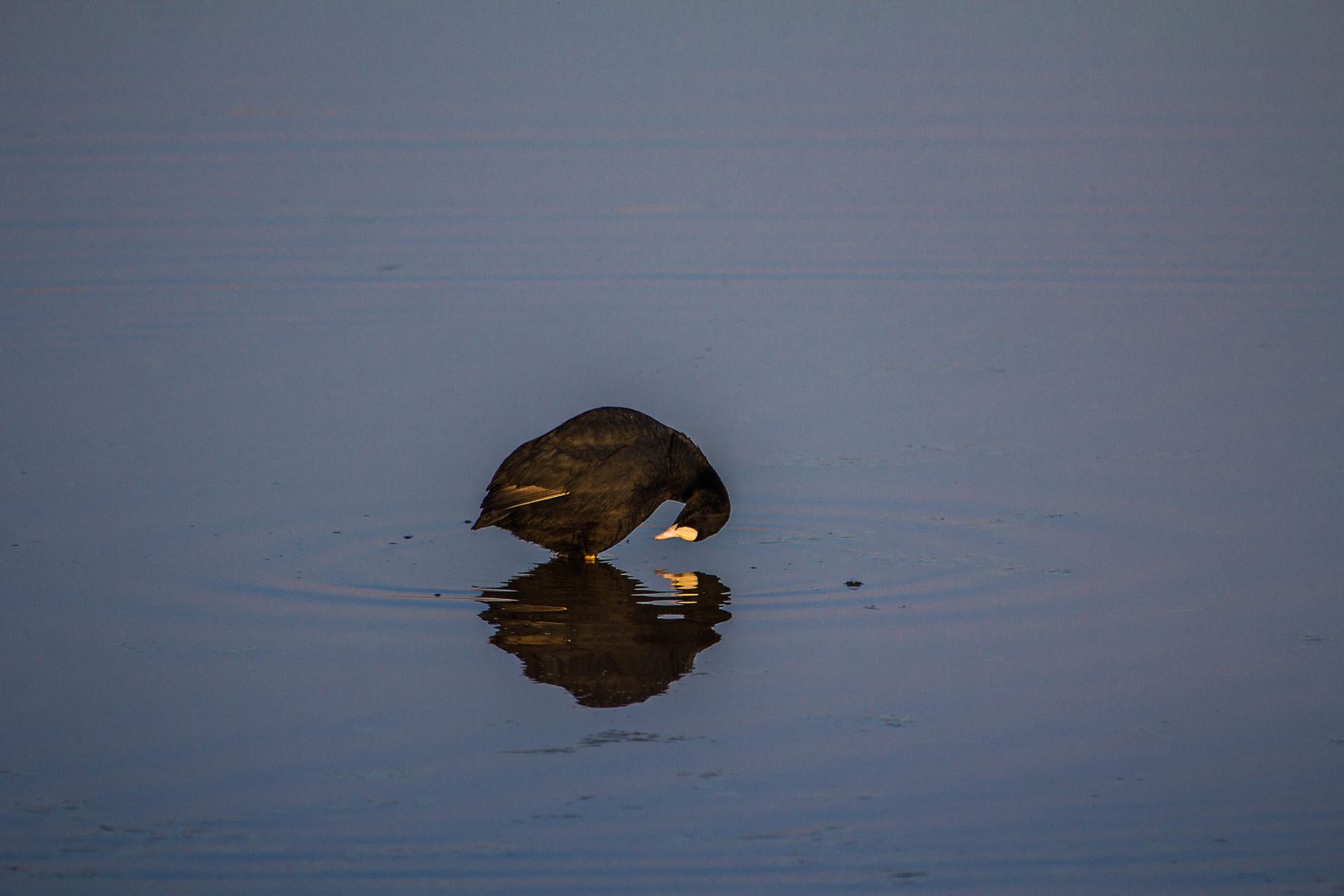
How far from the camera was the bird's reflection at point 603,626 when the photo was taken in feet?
24.1

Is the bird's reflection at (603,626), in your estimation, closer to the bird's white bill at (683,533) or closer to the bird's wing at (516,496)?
the bird's white bill at (683,533)

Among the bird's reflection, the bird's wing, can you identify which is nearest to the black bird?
the bird's wing

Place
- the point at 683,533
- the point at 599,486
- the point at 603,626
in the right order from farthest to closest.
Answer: the point at 683,533
the point at 599,486
the point at 603,626

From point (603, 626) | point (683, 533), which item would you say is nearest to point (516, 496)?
point (683, 533)

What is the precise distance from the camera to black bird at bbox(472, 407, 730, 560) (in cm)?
880

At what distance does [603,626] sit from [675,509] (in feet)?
7.69

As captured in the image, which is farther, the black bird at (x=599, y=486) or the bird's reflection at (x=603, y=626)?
the black bird at (x=599, y=486)

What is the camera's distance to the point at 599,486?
28.9ft

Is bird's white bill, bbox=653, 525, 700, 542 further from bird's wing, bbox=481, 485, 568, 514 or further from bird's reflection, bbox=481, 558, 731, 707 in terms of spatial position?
Answer: bird's wing, bbox=481, 485, 568, 514

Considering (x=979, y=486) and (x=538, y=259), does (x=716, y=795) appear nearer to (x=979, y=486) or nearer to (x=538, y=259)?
(x=979, y=486)

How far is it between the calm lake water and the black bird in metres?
0.21

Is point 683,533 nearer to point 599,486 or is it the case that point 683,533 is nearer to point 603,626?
point 599,486

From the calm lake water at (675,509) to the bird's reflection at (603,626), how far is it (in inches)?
1.3

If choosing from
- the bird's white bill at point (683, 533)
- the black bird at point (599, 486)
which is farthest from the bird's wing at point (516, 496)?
the bird's white bill at point (683, 533)
